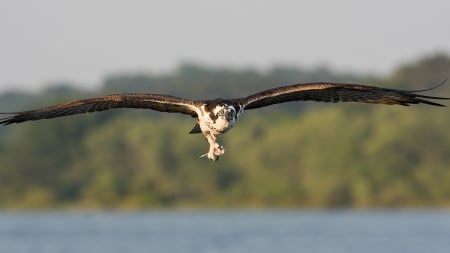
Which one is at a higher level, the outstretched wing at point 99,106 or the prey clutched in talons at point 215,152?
the outstretched wing at point 99,106

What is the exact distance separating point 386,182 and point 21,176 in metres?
22.5

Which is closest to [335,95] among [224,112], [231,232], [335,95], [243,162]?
[335,95]

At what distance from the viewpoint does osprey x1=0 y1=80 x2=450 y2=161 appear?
14.7 metres

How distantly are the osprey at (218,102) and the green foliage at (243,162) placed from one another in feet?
163

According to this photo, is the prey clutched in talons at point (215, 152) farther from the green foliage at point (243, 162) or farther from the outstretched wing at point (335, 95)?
the green foliage at point (243, 162)

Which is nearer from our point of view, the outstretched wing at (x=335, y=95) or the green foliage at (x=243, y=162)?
the outstretched wing at (x=335, y=95)

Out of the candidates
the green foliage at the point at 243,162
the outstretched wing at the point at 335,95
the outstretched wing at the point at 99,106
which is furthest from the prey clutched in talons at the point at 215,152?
Result: the green foliage at the point at 243,162

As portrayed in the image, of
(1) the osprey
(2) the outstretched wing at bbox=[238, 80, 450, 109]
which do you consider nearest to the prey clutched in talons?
(1) the osprey

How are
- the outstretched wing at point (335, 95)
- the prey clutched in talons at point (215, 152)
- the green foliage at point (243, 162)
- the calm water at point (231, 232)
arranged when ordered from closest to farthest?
the prey clutched in talons at point (215, 152), the outstretched wing at point (335, 95), the calm water at point (231, 232), the green foliage at point (243, 162)

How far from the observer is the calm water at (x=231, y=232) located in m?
47.5

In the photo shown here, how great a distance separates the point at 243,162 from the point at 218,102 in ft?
194

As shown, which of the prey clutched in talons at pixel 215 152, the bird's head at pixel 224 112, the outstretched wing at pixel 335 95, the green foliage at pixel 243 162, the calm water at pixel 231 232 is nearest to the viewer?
the prey clutched in talons at pixel 215 152

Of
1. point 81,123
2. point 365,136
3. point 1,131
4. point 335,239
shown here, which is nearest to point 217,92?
point 1,131

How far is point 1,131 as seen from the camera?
10769 cm
